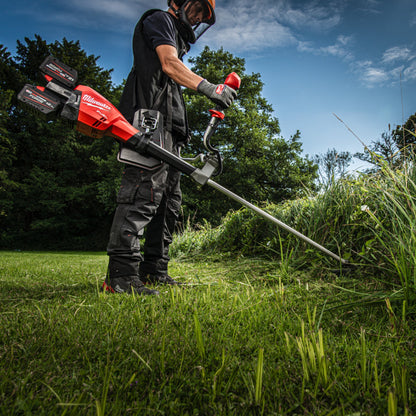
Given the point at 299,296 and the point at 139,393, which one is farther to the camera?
the point at 299,296

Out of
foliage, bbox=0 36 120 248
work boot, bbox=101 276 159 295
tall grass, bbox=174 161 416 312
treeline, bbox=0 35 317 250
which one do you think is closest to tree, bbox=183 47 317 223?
treeline, bbox=0 35 317 250

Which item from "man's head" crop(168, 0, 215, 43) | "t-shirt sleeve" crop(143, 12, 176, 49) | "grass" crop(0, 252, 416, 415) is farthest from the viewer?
"man's head" crop(168, 0, 215, 43)

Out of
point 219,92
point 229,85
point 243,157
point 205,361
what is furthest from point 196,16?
point 243,157

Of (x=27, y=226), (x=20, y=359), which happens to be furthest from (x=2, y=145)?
(x=20, y=359)

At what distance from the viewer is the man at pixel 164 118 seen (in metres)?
2.07

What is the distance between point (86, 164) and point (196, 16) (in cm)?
1845

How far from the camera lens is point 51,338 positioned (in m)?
1.11

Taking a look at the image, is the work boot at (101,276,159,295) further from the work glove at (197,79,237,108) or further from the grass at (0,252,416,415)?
the work glove at (197,79,237,108)

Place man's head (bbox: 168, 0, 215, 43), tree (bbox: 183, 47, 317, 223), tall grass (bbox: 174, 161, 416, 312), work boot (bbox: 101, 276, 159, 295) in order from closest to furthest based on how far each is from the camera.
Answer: tall grass (bbox: 174, 161, 416, 312), work boot (bbox: 101, 276, 159, 295), man's head (bbox: 168, 0, 215, 43), tree (bbox: 183, 47, 317, 223)

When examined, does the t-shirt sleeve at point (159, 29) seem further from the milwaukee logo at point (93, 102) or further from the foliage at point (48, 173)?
the foliage at point (48, 173)

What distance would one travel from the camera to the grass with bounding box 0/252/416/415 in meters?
0.73

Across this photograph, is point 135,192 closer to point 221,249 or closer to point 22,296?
point 22,296

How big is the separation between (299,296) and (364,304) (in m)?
0.43

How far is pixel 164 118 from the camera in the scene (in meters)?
2.35
